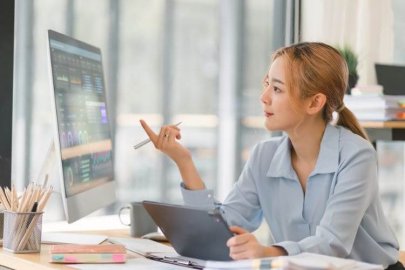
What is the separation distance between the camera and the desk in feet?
11.9

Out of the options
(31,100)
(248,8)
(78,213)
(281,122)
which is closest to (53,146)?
(78,213)

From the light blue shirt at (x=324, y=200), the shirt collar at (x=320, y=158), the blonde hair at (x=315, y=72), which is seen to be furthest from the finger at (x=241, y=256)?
the blonde hair at (x=315, y=72)

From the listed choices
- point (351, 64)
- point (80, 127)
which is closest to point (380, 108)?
point (351, 64)

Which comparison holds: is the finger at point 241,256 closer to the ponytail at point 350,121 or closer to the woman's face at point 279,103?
Answer: the woman's face at point 279,103

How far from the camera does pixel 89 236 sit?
2193 millimetres

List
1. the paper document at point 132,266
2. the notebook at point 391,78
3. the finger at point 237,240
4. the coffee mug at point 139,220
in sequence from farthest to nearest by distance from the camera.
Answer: the notebook at point 391,78 < the coffee mug at point 139,220 < the paper document at point 132,266 < the finger at point 237,240

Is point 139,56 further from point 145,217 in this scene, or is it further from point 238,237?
point 238,237

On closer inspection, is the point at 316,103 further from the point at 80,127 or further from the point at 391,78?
the point at 391,78

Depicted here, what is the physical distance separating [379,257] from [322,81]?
1.44 feet

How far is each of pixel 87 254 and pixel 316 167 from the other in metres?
0.59

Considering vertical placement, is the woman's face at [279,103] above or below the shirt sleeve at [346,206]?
above

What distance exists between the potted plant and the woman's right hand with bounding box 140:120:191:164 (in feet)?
6.43

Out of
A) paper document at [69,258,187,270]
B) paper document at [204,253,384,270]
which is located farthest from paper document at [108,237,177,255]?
paper document at [204,253,384,270]

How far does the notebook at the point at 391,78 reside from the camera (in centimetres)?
397
